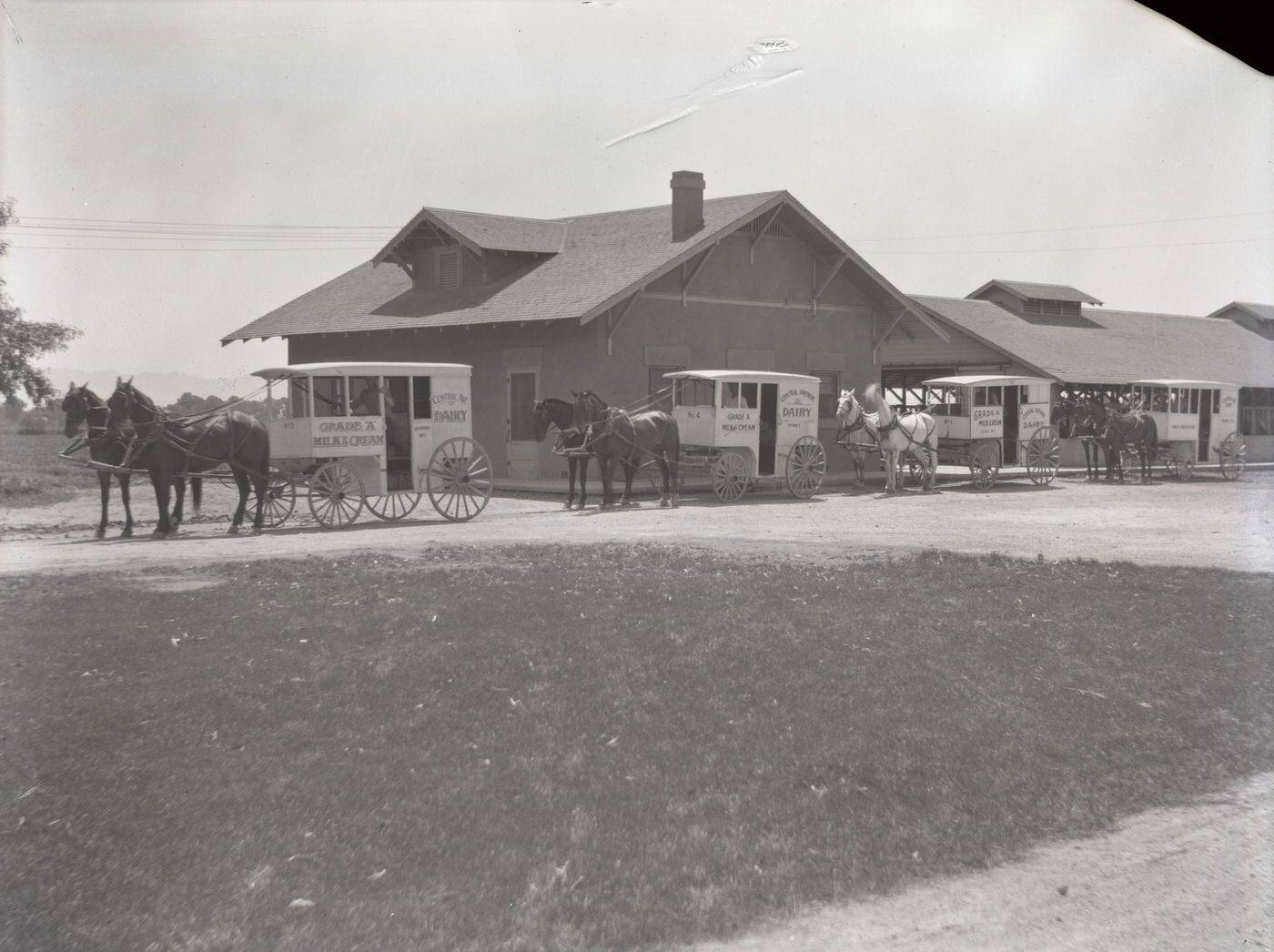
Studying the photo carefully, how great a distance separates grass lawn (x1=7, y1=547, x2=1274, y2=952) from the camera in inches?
196

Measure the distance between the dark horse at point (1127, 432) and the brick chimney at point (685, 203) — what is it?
10570 millimetres

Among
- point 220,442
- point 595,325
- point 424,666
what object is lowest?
point 424,666

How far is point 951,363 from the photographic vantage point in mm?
36750

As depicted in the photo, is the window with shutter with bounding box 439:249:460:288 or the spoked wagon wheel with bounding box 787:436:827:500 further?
the window with shutter with bounding box 439:249:460:288

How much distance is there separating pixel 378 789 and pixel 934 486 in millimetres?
21750

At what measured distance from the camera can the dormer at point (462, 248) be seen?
2566 centimetres

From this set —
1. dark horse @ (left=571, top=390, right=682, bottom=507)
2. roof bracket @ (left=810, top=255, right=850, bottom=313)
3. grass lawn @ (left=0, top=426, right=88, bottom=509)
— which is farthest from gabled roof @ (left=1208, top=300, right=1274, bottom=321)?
grass lawn @ (left=0, top=426, right=88, bottom=509)

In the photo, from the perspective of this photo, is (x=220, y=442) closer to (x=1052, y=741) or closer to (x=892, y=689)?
(x=892, y=689)

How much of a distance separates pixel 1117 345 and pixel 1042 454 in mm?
15642

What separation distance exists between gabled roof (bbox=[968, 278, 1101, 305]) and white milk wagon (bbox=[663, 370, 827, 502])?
2236 centimetres

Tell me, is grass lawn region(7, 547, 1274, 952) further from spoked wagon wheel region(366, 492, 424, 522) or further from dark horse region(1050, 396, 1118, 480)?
dark horse region(1050, 396, 1118, 480)

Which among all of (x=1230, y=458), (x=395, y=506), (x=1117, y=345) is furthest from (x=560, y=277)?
(x=1117, y=345)

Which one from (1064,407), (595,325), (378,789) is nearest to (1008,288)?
(1064,407)

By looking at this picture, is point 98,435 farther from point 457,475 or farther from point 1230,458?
point 1230,458
